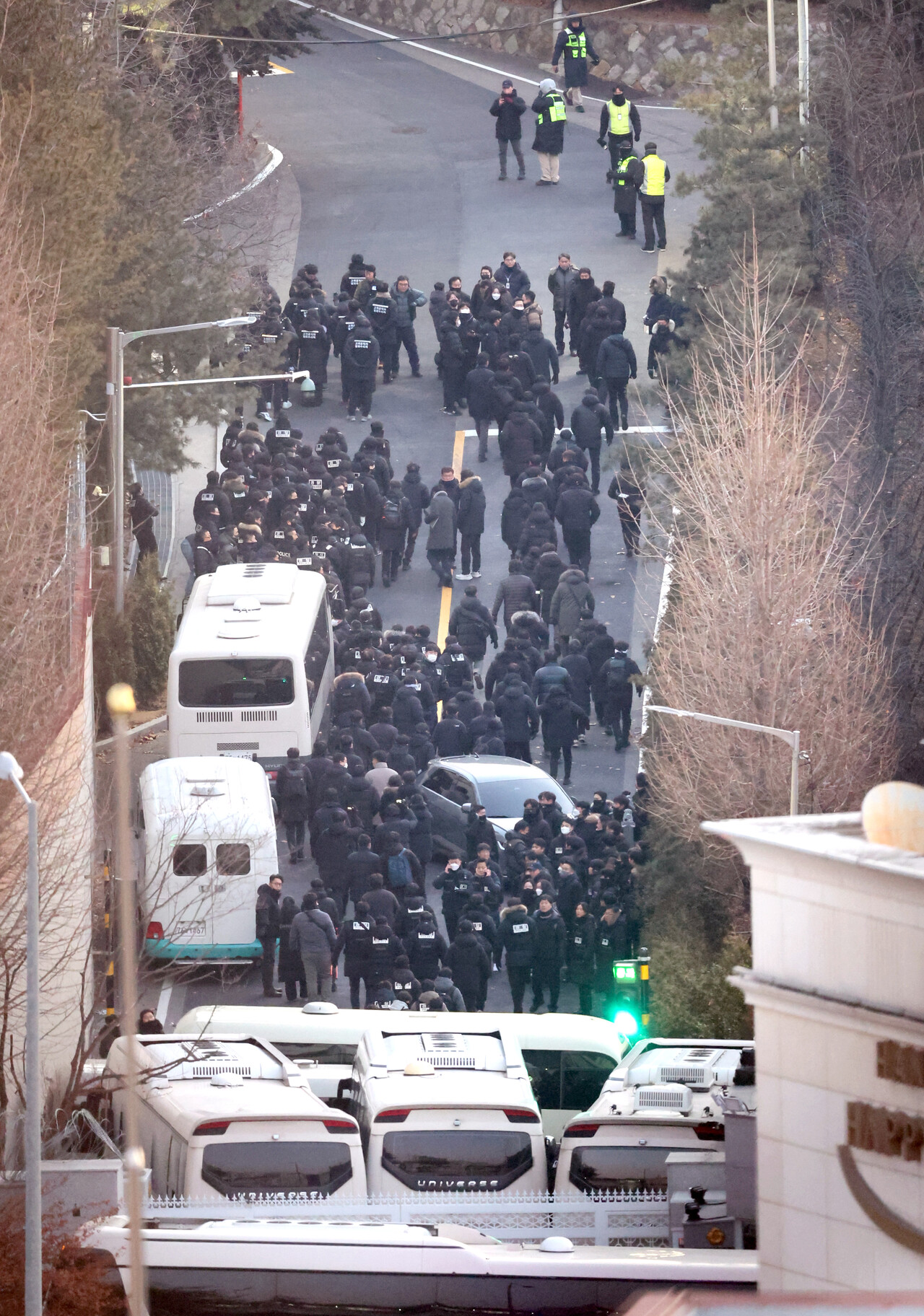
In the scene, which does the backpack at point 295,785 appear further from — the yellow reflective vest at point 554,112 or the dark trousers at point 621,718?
the yellow reflective vest at point 554,112

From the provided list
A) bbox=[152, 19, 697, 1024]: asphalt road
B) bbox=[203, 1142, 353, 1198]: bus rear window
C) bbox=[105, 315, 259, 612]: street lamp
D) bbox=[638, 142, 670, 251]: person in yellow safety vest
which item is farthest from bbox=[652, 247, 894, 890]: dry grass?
bbox=[638, 142, 670, 251]: person in yellow safety vest

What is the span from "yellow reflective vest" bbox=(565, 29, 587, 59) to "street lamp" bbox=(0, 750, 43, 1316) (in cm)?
4270

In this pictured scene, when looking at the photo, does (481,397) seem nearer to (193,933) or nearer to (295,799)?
(295,799)

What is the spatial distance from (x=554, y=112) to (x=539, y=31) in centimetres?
1082

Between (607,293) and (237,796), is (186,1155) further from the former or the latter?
(607,293)

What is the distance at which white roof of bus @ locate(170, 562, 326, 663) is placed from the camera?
1150 inches

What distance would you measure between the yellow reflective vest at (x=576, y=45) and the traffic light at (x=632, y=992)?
34972 mm

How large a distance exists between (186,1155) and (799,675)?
12680mm

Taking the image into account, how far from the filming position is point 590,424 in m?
36.7

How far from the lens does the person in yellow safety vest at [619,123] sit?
4838 centimetres

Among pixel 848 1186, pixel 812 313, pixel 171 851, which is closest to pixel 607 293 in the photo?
pixel 812 313

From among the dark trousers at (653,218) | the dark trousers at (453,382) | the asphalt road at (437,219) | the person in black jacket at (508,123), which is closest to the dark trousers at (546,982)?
the asphalt road at (437,219)

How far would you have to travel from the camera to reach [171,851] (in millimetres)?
25266

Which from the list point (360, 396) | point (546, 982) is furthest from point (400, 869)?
point (360, 396)
